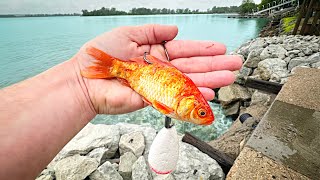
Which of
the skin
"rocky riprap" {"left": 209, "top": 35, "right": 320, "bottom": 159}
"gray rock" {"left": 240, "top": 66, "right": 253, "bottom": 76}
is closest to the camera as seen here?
the skin

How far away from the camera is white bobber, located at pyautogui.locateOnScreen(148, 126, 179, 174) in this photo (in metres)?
2.94

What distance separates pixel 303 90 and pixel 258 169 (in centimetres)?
315

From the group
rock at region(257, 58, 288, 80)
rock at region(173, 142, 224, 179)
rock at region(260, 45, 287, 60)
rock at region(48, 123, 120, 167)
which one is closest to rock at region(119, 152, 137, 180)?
rock at region(48, 123, 120, 167)

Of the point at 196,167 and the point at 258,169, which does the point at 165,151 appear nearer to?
the point at 258,169

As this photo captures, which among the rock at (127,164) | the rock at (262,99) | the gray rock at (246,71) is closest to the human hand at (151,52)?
the rock at (127,164)

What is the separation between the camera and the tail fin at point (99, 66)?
2.73m

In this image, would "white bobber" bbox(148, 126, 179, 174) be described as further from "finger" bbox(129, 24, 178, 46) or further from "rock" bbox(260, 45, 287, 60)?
"rock" bbox(260, 45, 287, 60)

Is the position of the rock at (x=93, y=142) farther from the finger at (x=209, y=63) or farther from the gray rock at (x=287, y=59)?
the gray rock at (x=287, y=59)

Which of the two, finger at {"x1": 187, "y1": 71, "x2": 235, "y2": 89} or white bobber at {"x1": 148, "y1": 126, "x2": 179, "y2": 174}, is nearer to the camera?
finger at {"x1": 187, "y1": 71, "x2": 235, "y2": 89}

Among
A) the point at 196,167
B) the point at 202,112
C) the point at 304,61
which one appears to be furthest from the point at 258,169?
the point at 304,61

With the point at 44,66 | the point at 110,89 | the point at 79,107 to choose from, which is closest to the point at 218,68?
the point at 110,89

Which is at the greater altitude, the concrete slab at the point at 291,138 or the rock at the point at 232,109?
the concrete slab at the point at 291,138

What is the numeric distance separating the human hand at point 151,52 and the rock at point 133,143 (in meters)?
2.59

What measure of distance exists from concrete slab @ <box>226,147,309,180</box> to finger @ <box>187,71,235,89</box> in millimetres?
1322
